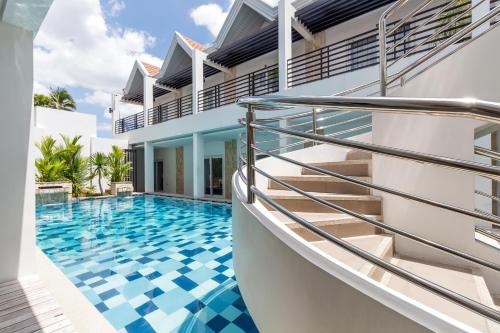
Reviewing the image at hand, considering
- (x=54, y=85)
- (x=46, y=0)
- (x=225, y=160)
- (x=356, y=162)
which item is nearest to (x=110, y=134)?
(x=54, y=85)

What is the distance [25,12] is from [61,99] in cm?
2237

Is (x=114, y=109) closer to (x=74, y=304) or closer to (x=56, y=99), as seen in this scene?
(x=56, y=99)

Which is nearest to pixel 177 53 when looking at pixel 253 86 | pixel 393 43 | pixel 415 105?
pixel 253 86

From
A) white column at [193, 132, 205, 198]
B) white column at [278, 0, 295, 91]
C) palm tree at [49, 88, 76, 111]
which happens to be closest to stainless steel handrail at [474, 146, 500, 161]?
white column at [278, 0, 295, 91]

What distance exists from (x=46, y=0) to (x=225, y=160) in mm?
10119

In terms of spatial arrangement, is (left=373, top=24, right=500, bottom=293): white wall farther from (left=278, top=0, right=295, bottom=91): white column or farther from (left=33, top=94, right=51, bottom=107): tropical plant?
(left=33, top=94, right=51, bottom=107): tropical plant

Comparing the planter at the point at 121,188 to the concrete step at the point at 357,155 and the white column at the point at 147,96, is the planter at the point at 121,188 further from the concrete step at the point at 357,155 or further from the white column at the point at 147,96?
the concrete step at the point at 357,155

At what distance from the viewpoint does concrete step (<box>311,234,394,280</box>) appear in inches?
58.2

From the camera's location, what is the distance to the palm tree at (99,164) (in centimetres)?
1283

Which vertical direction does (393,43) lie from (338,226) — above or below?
above

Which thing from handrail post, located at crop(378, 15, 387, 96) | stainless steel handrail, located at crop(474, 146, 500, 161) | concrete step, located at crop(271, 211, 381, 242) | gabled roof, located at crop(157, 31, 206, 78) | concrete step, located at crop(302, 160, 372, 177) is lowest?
concrete step, located at crop(271, 211, 381, 242)

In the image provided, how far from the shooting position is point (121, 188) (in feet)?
42.3

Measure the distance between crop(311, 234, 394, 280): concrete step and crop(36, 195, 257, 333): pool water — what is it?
55.8 inches

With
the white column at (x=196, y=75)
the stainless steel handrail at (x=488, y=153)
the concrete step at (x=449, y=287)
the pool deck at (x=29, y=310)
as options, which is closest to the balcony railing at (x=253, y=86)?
the white column at (x=196, y=75)
